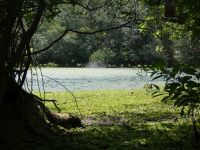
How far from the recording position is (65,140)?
722 centimetres

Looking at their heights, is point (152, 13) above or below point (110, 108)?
above

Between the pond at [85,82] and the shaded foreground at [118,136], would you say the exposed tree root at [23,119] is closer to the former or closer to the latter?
the shaded foreground at [118,136]

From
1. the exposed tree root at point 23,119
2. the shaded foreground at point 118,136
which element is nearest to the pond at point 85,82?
the shaded foreground at point 118,136

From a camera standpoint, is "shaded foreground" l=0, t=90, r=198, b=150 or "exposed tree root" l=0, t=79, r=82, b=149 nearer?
"shaded foreground" l=0, t=90, r=198, b=150

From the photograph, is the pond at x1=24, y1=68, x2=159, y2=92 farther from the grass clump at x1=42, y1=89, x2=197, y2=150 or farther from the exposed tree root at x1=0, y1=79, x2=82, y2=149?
the exposed tree root at x1=0, y1=79, x2=82, y2=149

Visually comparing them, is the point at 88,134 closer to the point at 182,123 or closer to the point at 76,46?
the point at 182,123

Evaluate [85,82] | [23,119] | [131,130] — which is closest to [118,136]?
[131,130]

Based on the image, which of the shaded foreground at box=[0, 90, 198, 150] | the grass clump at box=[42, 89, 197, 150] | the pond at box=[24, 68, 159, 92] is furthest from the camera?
the pond at box=[24, 68, 159, 92]

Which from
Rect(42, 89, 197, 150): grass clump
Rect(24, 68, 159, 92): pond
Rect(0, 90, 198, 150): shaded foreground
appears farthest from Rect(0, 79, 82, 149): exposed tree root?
Rect(24, 68, 159, 92): pond

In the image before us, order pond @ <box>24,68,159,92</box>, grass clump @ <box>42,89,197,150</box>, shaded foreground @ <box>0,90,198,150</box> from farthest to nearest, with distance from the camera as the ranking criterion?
pond @ <box>24,68,159,92</box>
grass clump @ <box>42,89,197,150</box>
shaded foreground @ <box>0,90,198,150</box>

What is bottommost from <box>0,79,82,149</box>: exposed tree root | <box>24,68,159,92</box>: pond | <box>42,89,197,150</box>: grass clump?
<box>24,68,159,92</box>: pond

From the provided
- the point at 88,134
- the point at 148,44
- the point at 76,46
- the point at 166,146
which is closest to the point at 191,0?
the point at 166,146

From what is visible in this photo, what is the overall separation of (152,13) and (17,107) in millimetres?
4566

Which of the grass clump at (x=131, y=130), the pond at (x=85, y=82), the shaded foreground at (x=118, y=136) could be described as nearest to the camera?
the shaded foreground at (x=118, y=136)
